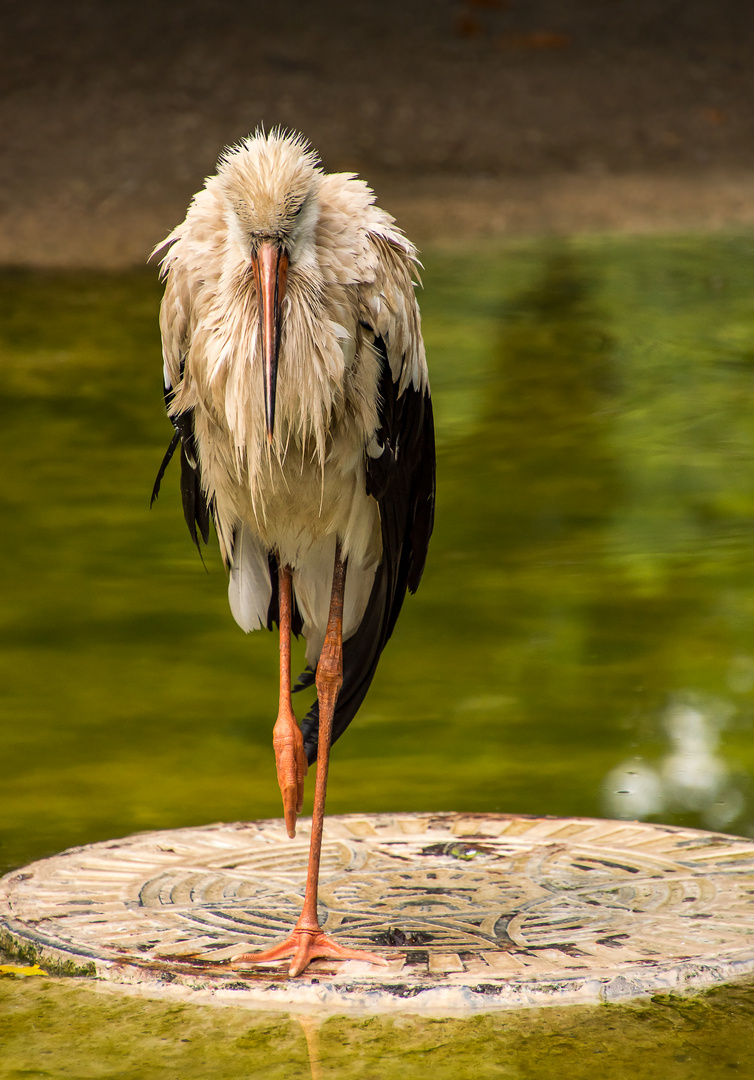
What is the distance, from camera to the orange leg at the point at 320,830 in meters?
3.29

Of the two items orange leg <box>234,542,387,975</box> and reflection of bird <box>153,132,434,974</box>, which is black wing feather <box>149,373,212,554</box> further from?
orange leg <box>234,542,387,975</box>

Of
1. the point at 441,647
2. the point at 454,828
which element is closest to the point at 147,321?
the point at 441,647

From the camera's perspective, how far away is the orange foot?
3.28m

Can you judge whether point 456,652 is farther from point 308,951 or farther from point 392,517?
point 308,951

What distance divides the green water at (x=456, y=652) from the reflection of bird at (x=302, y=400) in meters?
0.50

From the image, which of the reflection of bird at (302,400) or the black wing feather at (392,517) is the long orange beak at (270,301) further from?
the black wing feather at (392,517)

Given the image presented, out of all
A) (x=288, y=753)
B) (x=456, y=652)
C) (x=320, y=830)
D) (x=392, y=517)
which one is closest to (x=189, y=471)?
(x=392, y=517)

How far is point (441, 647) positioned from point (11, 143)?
33.9 ft

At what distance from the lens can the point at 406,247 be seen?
3488 mm

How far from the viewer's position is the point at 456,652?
18.9 feet

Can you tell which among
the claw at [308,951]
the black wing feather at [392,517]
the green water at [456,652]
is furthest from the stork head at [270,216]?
the green water at [456,652]

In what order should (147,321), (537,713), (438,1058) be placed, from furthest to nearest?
(147,321), (537,713), (438,1058)

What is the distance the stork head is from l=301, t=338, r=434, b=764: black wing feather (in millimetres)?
288

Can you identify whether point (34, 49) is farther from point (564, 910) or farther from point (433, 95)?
point (564, 910)
